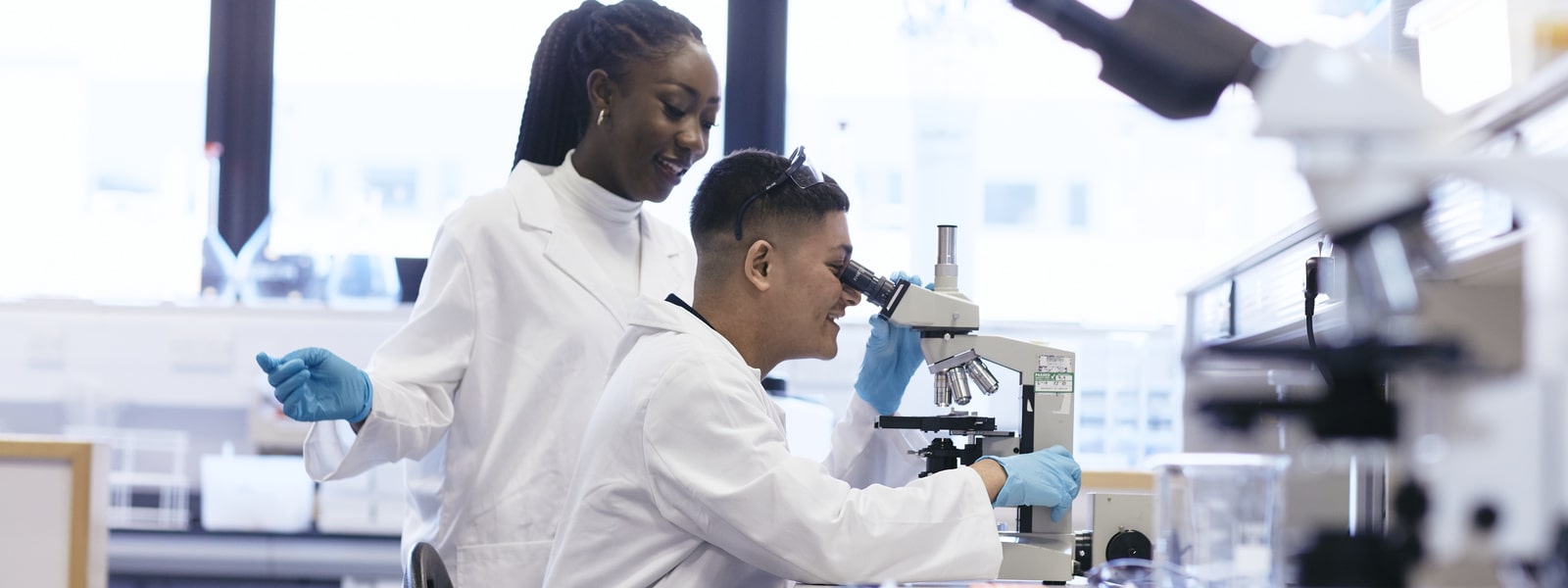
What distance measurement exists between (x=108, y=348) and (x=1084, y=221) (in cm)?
252

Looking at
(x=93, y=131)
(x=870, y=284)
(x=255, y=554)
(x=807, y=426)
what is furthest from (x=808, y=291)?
(x=93, y=131)

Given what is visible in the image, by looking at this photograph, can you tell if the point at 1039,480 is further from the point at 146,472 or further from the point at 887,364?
the point at 146,472

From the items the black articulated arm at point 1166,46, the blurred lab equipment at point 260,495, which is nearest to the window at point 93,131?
the blurred lab equipment at point 260,495

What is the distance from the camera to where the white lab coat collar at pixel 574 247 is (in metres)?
2.00

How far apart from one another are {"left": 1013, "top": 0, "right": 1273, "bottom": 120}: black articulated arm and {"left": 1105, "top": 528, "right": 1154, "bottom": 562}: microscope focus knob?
68 cm

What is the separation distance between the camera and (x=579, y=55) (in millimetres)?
2061

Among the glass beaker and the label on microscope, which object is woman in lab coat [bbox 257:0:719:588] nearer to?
the label on microscope

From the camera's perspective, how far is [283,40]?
11.9 feet

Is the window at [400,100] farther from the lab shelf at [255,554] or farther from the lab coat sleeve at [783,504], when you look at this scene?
the lab coat sleeve at [783,504]

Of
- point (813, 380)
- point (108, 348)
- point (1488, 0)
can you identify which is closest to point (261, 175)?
point (108, 348)

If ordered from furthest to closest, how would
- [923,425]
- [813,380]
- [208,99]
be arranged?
[208,99] → [813,380] → [923,425]

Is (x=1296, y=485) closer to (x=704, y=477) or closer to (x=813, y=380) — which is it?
(x=704, y=477)

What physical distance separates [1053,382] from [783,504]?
40cm

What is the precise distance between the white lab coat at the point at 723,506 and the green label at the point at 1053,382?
171 millimetres
